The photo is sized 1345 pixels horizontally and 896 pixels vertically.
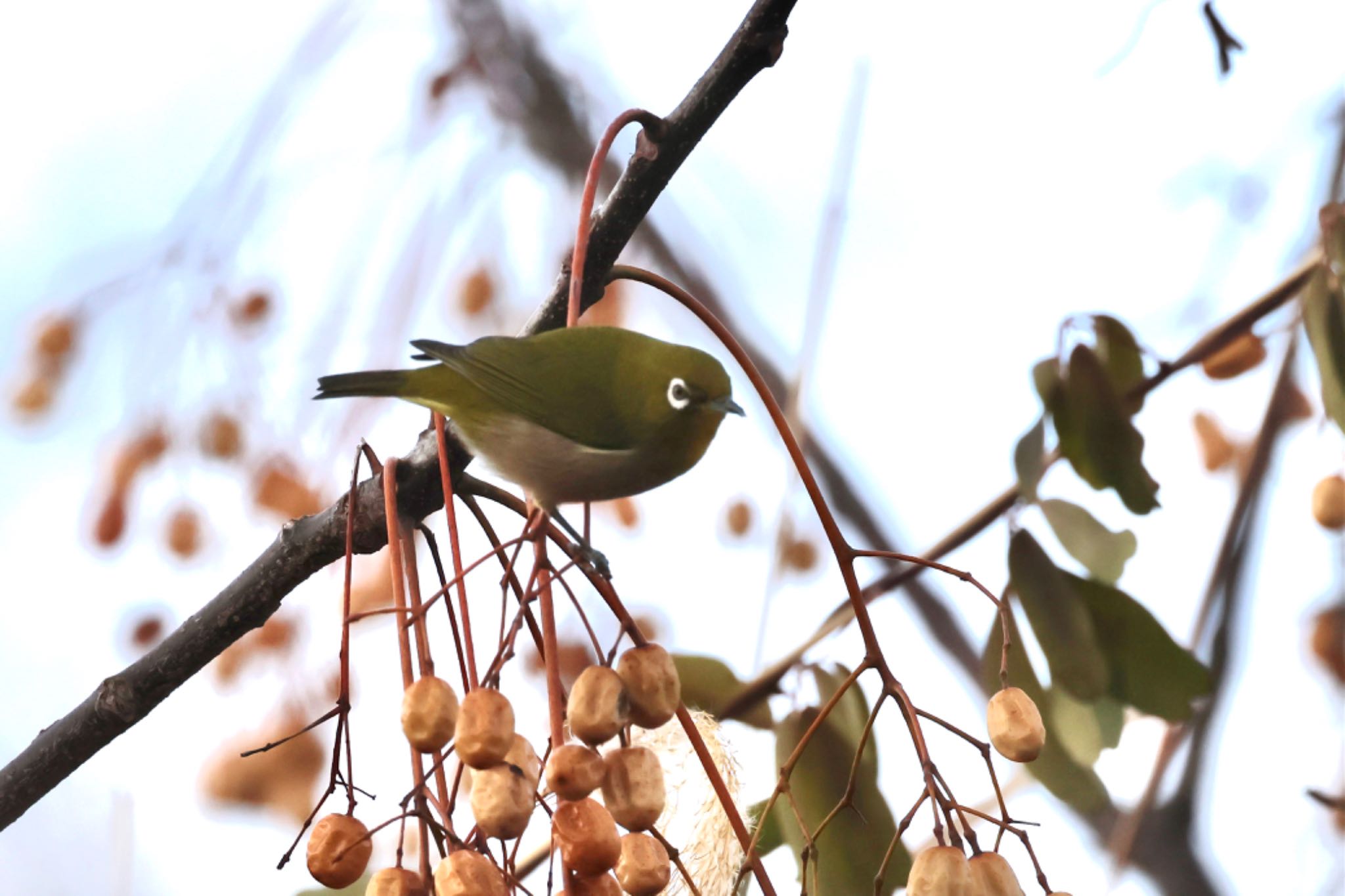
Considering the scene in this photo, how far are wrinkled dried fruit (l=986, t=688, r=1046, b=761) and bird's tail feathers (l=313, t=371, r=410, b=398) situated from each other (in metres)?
0.23

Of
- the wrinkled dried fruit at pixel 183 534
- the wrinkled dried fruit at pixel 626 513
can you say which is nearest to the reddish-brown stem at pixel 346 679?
the wrinkled dried fruit at pixel 183 534

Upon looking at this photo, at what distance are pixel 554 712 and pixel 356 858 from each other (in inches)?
3.4

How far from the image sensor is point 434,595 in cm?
33

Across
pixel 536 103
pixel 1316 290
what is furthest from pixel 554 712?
pixel 536 103

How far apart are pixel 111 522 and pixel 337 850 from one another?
572mm

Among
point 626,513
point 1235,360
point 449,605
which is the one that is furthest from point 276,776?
point 1235,360

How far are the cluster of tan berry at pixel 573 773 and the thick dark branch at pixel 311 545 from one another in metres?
0.13

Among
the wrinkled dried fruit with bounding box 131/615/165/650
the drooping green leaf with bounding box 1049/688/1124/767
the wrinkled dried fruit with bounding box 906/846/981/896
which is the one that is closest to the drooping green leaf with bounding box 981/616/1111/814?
the drooping green leaf with bounding box 1049/688/1124/767

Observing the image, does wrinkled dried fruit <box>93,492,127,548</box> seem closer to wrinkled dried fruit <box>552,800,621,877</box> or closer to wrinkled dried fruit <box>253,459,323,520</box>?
wrinkled dried fruit <box>253,459,323,520</box>

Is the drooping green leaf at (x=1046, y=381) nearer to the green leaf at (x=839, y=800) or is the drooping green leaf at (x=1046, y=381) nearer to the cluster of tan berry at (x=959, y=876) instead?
the green leaf at (x=839, y=800)

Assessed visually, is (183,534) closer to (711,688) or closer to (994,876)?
(711,688)

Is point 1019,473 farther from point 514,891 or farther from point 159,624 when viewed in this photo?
point 159,624

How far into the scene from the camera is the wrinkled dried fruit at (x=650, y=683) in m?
0.32

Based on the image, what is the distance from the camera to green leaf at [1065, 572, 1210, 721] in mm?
523
